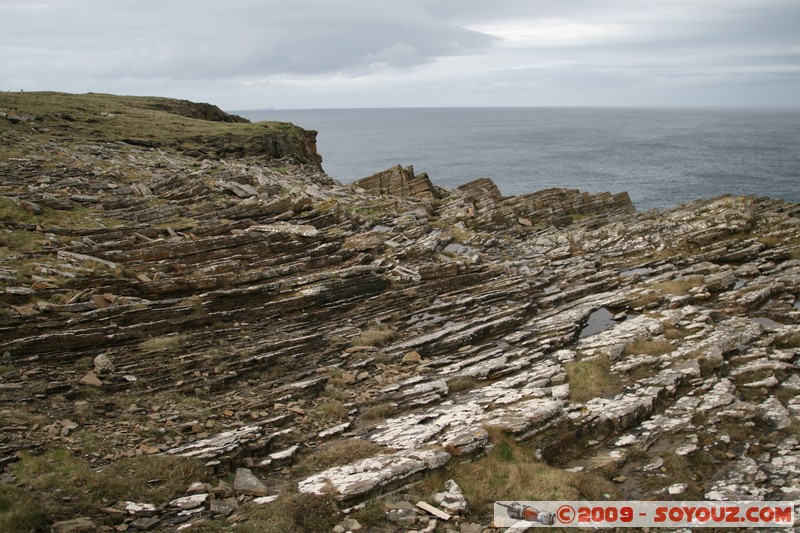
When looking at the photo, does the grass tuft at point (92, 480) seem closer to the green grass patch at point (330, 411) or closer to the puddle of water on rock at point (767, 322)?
the green grass patch at point (330, 411)

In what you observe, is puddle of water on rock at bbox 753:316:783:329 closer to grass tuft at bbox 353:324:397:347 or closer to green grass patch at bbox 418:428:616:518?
green grass patch at bbox 418:428:616:518

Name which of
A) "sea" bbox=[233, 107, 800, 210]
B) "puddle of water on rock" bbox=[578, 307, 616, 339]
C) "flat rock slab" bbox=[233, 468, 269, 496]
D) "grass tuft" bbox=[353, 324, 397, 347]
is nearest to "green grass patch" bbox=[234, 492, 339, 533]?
"flat rock slab" bbox=[233, 468, 269, 496]

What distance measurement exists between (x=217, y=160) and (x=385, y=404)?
131 feet

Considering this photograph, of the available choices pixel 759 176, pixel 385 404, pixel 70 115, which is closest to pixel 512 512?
pixel 385 404

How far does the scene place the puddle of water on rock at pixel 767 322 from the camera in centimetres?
2452

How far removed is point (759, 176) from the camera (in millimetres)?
86438

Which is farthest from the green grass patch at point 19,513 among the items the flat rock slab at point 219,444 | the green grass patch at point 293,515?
the green grass patch at point 293,515

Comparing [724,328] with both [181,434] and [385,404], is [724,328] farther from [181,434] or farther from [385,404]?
[181,434]

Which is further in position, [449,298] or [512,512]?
[449,298]

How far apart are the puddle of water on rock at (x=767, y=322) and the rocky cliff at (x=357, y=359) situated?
5.5 inches

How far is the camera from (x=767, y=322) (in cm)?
2538

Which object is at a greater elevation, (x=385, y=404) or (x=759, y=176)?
(x=759, y=176)

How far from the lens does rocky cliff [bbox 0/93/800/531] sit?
13.9m

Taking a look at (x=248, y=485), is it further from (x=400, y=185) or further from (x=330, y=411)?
(x=400, y=185)
